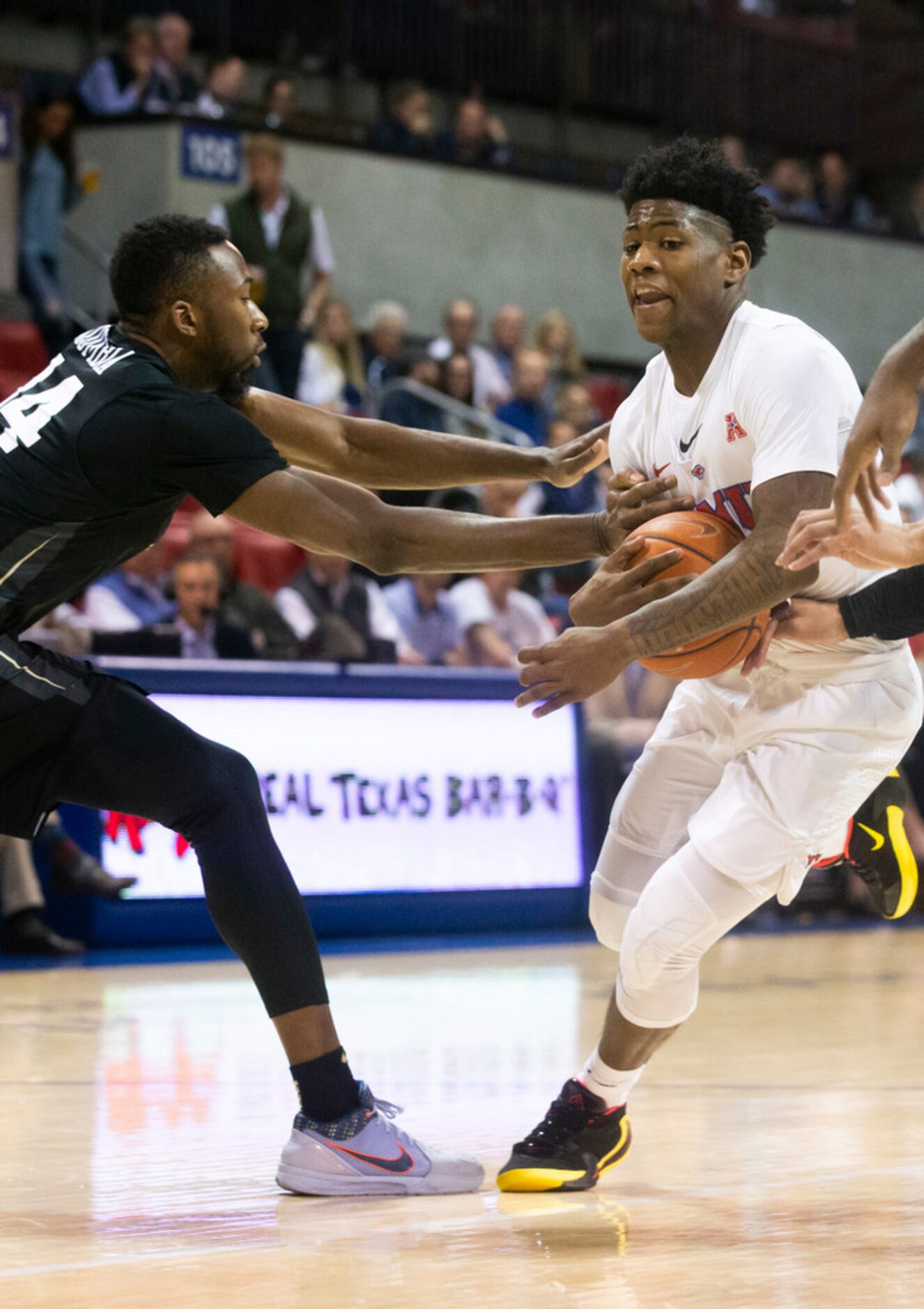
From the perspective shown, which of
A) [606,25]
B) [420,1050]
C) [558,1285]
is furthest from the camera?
[606,25]

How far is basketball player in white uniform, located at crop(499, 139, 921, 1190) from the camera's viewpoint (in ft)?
12.5

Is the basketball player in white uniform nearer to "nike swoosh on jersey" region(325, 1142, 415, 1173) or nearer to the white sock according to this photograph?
the white sock

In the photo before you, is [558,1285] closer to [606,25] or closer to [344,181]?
[344,181]

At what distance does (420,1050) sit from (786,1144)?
1.70m

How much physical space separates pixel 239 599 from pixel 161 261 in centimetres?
549

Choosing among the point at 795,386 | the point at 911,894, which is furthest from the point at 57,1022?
the point at 795,386

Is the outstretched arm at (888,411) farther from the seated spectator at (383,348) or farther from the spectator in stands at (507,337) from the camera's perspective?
the spectator in stands at (507,337)

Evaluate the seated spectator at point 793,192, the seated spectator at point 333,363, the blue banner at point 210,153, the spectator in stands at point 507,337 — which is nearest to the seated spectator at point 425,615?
the seated spectator at point 333,363

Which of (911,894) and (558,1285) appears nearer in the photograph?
(558,1285)

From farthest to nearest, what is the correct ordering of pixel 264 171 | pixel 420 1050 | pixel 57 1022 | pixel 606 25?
1. pixel 606 25
2. pixel 264 171
3. pixel 57 1022
4. pixel 420 1050

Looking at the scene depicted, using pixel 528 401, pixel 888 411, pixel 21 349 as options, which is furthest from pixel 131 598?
pixel 888 411

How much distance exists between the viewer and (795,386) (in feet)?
12.8

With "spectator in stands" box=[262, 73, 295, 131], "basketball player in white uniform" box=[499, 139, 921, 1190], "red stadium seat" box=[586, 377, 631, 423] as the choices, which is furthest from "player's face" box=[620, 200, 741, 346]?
"red stadium seat" box=[586, 377, 631, 423]

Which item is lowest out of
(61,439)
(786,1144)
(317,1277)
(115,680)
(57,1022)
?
(57,1022)
